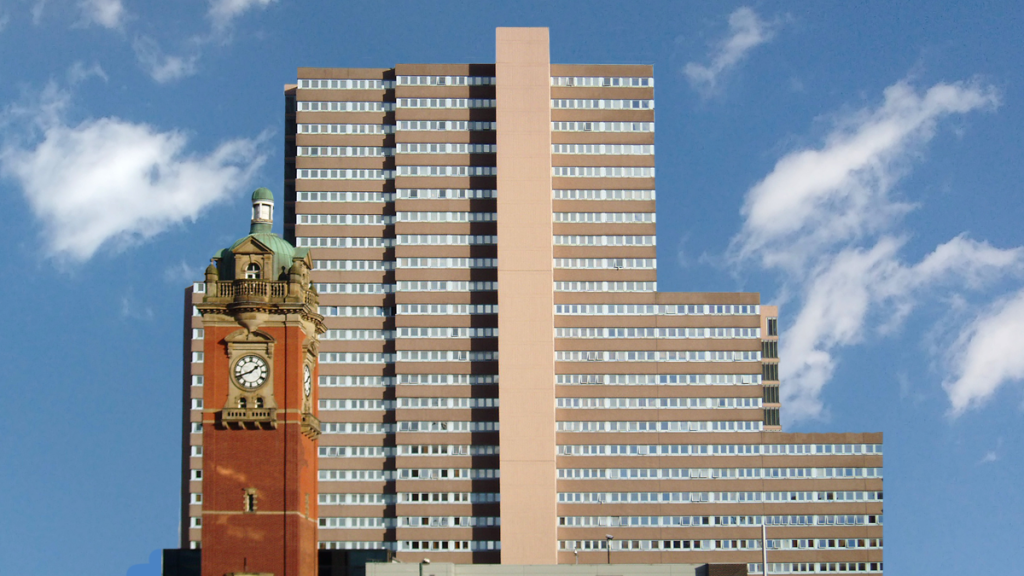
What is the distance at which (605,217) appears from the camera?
186250 mm

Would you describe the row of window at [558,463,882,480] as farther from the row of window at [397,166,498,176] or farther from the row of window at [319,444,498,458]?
the row of window at [397,166,498,176]

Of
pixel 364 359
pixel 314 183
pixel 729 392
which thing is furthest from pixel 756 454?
pixel 314 183

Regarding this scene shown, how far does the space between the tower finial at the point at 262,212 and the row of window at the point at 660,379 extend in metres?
69.7

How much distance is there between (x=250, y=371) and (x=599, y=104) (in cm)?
8858

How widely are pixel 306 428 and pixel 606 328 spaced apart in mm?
76703

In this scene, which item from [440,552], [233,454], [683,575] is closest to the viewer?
[233,454]

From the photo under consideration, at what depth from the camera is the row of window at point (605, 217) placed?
186m

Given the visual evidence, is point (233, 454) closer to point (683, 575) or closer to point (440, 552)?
point (683, 575)

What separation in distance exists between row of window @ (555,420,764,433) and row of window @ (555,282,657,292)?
15.4m

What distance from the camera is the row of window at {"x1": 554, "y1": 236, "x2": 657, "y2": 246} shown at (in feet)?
608

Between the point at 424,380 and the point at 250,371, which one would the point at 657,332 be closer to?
the point at 424,380

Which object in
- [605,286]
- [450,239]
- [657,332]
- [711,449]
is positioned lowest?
[711,449]

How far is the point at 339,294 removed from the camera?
184 meters

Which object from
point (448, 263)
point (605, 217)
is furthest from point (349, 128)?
point (605, 217)
